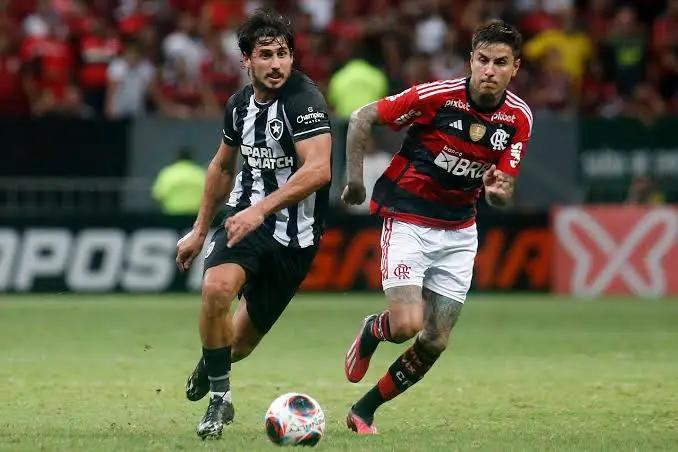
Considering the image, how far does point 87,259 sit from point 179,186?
1415 mm

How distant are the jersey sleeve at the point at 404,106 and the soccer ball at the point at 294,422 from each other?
1747 mm

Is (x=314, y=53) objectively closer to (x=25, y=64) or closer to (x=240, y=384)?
(x=25, y=64)

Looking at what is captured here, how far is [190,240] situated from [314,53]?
11861 millimetres

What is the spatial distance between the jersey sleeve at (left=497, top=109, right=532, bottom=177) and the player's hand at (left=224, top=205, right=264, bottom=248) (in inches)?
59.7

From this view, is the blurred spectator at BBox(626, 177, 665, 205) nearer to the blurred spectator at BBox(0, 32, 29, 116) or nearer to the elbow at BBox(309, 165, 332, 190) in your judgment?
the blurred spectator at BBox(0, 32, 29, 116)

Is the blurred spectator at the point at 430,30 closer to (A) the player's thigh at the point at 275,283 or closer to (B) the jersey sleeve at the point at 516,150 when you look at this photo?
(B) the jersey sleeve at the point at 516,150

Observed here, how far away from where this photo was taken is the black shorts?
7613 mm

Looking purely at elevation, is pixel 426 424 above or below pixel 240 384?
above

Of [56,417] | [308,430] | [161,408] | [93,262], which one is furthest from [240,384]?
[93,262]

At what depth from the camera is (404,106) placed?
8133mm

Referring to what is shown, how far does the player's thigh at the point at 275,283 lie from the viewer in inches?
309

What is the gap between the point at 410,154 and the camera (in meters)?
8.40

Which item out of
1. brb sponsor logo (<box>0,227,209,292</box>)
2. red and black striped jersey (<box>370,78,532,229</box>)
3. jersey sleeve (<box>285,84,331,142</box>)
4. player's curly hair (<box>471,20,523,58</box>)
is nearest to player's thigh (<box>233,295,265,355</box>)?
red and black striped jersey (<box>370,78,532,229</box>)

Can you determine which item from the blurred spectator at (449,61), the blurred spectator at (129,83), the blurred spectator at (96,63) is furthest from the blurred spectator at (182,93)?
the blurred spectator at (449,61)
